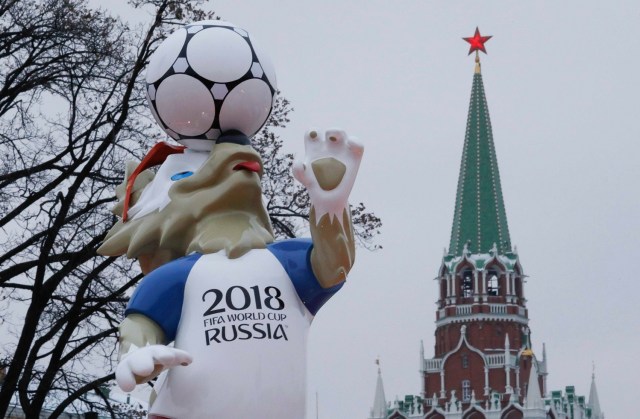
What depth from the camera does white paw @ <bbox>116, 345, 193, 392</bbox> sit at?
17.7 feet

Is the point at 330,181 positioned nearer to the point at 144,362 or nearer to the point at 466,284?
the point at 144,362

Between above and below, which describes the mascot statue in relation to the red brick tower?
below

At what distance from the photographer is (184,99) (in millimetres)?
6250

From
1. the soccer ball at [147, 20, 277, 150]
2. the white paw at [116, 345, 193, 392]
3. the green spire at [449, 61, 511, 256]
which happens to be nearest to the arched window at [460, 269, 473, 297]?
→ the green spire at [449, 61, 511, 256]

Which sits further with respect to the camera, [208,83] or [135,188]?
[135,188]

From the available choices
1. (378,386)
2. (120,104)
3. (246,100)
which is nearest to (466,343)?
(378,386)

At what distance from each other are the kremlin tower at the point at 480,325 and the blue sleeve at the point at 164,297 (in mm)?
64811

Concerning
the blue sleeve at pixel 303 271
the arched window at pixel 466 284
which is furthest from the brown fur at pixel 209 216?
the arched window at pixel 466 284

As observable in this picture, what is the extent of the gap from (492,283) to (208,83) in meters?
68.7

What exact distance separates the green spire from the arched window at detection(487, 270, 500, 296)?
1.57 meters

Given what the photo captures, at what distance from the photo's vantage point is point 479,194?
2781 inches

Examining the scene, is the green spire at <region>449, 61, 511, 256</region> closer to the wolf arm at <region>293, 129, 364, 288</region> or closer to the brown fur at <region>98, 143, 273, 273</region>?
the brown fur at <region>98, 143, 273, 273</region>

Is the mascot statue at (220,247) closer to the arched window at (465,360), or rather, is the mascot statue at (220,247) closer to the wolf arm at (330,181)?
the wolf arm at (330,181)

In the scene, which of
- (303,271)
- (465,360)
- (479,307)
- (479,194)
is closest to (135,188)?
(303,271)
